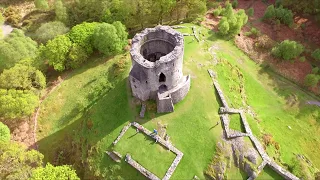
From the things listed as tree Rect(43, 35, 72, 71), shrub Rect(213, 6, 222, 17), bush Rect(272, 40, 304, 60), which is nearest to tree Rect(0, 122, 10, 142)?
tree Rect(43, 35, 72, 71)

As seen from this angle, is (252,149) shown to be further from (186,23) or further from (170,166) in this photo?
(186,23)

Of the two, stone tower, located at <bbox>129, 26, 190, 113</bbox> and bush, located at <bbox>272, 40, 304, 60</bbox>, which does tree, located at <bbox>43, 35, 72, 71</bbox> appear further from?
bush, located at <bbox>272, 40, 304, 60</bbox>

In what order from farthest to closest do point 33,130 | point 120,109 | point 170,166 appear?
point 33,130 < point 120,109 < point 170,166

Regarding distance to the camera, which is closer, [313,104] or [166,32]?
[166,32]

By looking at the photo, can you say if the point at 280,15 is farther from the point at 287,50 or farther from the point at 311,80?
the point at 311,80

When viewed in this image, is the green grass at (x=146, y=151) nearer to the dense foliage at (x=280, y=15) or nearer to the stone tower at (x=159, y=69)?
the stone tower at (x=159, y=69)

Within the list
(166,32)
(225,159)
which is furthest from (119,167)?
(166,32)
